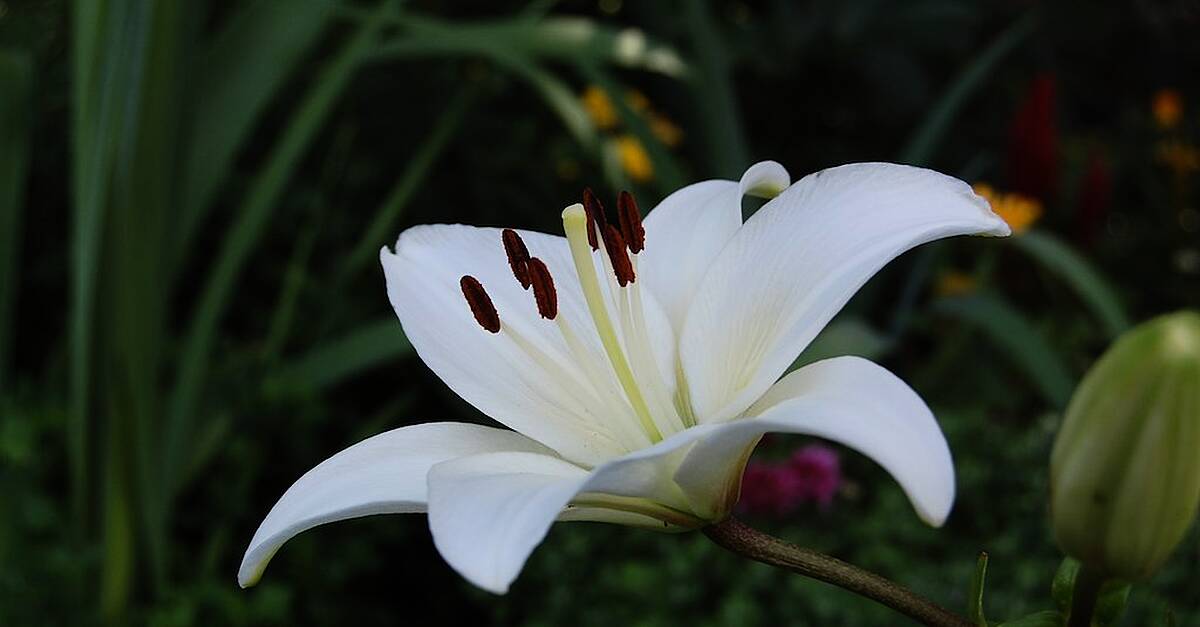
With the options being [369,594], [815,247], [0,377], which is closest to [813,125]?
[369,594]

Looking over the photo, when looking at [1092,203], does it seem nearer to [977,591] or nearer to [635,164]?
[635,164]

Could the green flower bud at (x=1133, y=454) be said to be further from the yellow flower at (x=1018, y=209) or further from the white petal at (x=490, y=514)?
the yellow flower at (x=1018, y=209)

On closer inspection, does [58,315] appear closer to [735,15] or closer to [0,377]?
[0,377]

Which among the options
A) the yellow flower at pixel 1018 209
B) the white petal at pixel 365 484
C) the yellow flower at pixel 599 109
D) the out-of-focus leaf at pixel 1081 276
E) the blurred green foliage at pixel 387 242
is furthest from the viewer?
the yellow flower at pixel 599 109

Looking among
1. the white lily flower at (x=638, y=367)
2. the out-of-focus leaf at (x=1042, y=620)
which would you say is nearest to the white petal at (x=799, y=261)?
the white lily flower at (x=638, y=367)

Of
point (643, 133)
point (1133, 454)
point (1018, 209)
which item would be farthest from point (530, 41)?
point (1133, 454)

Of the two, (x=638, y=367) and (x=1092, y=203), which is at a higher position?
(x=638, y=367)
